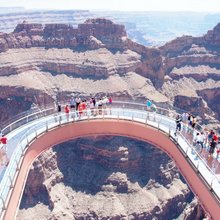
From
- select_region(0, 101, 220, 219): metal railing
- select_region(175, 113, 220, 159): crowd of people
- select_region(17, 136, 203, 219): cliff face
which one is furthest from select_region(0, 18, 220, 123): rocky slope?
select_region(175, 113, 220, 159): crowd of people

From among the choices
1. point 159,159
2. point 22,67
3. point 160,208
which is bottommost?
point 160,208

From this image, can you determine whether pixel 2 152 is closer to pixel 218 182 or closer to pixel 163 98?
pixel 218 182

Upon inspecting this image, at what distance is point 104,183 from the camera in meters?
84.9

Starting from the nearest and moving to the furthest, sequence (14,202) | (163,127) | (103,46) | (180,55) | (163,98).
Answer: (14,202), (163,127), (163,98), (103,46), (180,55)

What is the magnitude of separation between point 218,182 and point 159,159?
57.5m

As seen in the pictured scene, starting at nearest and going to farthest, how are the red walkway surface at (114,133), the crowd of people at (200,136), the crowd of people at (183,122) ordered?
the red walkway surface at (114,133) → the crowd of people at (200,136) → the crowd of people at (183,122)

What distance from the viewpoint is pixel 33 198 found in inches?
3135

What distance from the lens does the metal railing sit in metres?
35.2

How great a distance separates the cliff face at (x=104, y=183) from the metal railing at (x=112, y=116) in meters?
33.3

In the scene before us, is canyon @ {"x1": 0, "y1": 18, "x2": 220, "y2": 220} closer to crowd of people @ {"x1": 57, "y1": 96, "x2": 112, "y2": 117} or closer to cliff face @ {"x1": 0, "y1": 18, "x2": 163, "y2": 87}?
cliff face @ {"x1": 0, "y1": 18, "x2": 163, "y2": 87}

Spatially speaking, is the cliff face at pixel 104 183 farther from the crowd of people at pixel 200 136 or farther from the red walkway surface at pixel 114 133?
the crowd of people at pixel 200 136

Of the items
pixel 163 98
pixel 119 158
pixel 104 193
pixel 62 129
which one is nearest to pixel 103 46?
pixel 163 98

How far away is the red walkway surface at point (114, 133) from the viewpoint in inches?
1341

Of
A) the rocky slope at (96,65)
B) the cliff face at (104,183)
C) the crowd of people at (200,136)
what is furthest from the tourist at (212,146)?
the rocky slope at (96,65)
